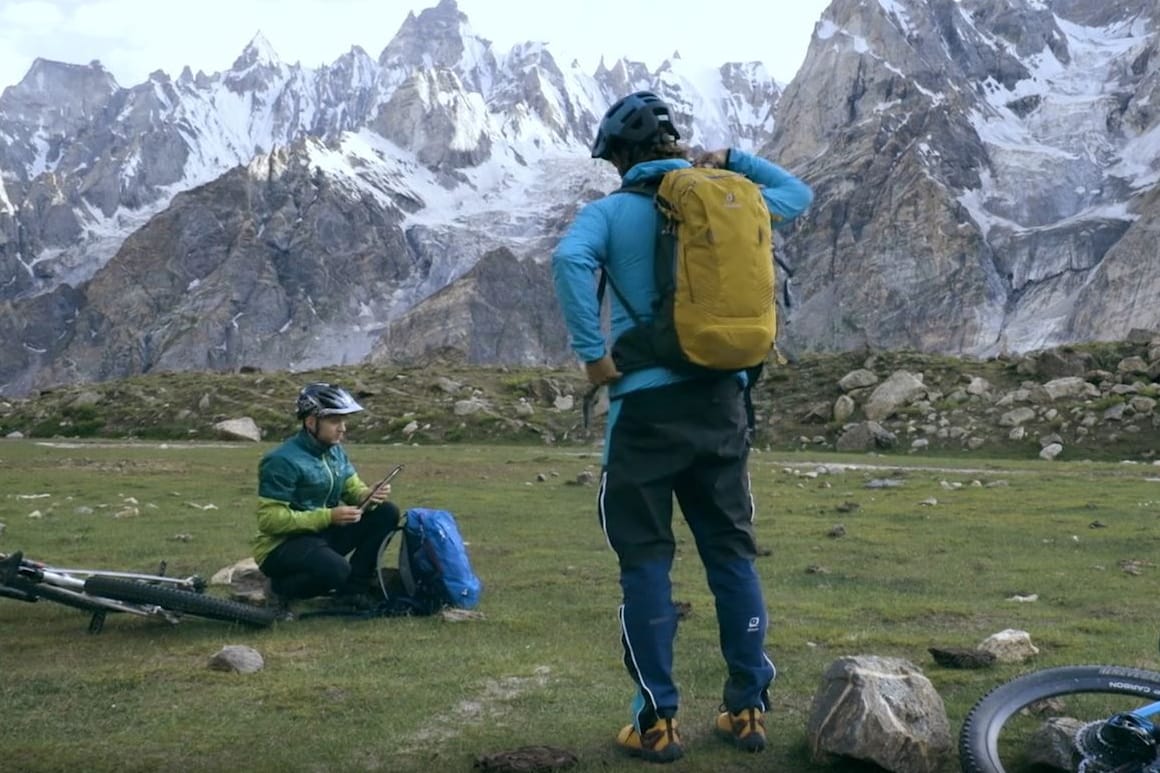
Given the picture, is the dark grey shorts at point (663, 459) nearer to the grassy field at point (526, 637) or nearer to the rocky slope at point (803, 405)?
the grassy field at point (526, 637)

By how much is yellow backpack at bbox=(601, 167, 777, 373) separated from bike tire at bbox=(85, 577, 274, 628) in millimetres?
4778

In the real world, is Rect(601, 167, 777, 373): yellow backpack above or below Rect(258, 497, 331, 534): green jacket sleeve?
above

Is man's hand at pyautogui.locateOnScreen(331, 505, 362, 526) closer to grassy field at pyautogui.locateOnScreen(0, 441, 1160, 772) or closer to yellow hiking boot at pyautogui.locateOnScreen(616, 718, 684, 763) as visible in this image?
grassy field at pyautogui.locateOnScreen(0, 441, 1160, 772)

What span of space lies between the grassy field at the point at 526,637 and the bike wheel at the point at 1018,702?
0.40m

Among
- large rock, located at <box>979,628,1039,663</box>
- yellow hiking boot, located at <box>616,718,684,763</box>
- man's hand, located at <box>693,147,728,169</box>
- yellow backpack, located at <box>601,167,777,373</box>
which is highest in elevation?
man's hand, located at <box>693,147,728,169</box>

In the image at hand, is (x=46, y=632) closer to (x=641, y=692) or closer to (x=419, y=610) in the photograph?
(x=419, y=610)

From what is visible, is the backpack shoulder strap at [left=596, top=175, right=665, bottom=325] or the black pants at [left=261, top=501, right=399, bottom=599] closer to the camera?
the backpack shoulder strap at [left=596, top=175, right=665, bottom=325]

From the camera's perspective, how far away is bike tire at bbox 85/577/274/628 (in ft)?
30.1

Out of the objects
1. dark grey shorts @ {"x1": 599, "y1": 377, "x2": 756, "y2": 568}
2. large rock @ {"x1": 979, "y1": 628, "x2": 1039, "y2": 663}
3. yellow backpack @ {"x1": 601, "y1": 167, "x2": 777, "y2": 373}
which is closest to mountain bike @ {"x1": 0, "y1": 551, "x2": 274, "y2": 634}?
dark grey shorts @ {"x1": 599, "y1": 377, "x2": 756, "y2": 568}

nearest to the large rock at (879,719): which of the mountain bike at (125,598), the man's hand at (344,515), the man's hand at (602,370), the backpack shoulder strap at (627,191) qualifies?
the man's hand at (602,370)

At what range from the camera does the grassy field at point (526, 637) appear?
6469 millimetres

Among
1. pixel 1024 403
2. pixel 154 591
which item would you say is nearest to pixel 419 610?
pixel 154 591

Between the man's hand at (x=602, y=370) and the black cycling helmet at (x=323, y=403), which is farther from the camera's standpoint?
the black cycling helmet at (x=323, y=403)

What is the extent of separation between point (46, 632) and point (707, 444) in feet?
20.6
